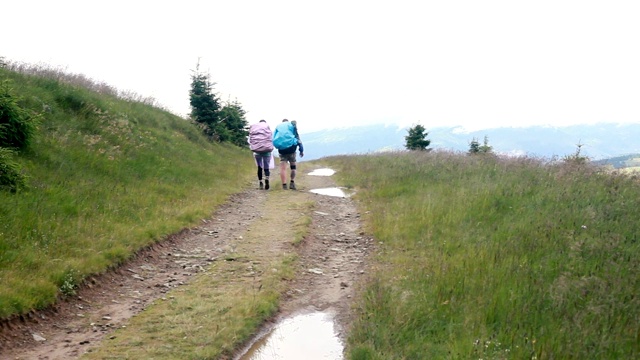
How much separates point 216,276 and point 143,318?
143 centimetres

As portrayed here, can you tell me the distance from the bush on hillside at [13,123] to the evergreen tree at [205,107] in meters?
15.6

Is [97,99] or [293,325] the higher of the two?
[97,99]

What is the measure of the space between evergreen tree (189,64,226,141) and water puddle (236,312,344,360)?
66.9 ft

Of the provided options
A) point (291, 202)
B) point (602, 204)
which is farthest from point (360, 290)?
point (291, 202)

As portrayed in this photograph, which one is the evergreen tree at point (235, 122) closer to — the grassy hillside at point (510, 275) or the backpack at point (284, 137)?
the backpack at point (284, 137)

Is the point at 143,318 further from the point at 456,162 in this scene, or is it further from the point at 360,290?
the point at 456,162

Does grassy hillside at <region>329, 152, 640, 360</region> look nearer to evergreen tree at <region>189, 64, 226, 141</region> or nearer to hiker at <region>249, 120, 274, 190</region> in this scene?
hiker at <region>249, 120, 274, 190</region>

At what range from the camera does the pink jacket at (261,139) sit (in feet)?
43.6

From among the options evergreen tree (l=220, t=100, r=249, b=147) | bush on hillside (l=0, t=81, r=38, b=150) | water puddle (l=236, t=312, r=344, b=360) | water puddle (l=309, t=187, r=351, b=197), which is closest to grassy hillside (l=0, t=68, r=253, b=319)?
bush on hillside (l=0, t=81, r=38, b=150)

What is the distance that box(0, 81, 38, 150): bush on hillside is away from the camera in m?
7.78

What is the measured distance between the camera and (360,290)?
563cm

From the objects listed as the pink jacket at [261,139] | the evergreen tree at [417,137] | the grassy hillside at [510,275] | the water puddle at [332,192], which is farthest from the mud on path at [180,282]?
the evergreen tree at [417,137]

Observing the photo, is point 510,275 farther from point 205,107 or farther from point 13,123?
point 205,107

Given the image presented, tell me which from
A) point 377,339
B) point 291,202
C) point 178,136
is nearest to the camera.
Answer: point 377,339
